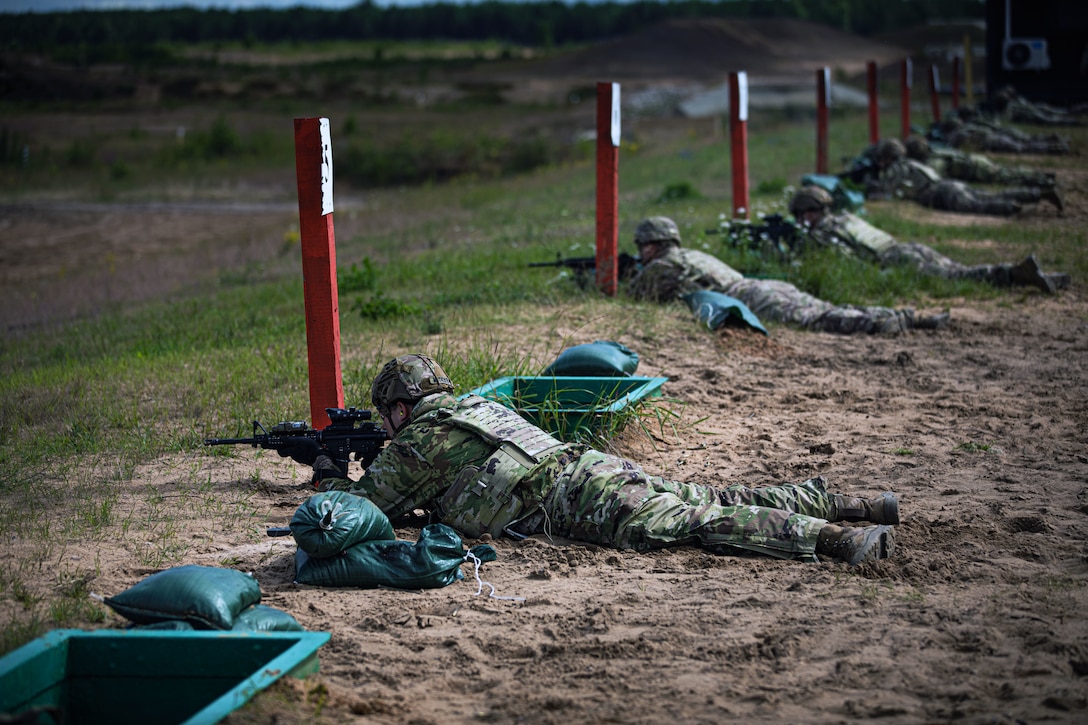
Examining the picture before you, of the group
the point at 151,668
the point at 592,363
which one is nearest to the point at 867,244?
the point at 592,363

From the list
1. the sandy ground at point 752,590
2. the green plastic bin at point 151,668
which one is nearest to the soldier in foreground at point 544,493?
the sandy ground at point 752,590

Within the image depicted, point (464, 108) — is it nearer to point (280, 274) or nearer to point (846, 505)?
point (280, 274)

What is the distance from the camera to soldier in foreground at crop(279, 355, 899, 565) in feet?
14.9

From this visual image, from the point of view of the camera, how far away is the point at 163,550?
4613 millimetres

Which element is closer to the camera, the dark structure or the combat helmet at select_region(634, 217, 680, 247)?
the combat helmet at select_region(634, 217, 680, 247)

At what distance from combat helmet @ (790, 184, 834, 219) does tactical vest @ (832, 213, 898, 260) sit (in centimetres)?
20

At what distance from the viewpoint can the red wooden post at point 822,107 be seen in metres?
14.4

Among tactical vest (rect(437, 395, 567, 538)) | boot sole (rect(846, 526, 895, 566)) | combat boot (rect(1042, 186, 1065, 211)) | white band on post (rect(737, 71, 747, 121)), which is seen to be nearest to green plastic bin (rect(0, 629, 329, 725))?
tactical vest (rect(437, 395, 567, 538))

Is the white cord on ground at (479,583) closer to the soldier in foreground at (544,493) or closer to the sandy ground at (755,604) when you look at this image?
the sandy ground at (755,604)

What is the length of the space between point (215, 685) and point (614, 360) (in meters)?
3.71

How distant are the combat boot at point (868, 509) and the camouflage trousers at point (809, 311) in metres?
4.17

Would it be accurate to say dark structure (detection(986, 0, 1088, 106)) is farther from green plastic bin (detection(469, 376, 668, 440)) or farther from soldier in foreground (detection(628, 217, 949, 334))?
green plastic bin (detection(469, 376, 668, 440))

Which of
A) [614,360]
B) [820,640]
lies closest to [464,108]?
[614,360]

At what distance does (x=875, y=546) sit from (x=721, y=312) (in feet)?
13.8
